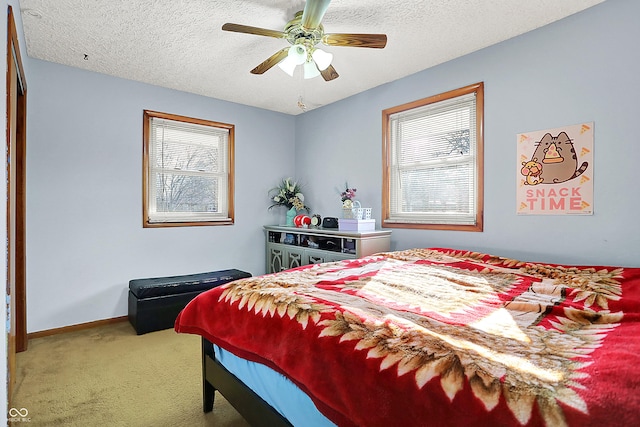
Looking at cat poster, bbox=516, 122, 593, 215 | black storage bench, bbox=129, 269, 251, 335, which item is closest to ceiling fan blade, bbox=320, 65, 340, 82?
cat poster, bbox=516, 122, 593, 215

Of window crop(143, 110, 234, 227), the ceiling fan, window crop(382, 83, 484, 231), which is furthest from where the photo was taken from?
window crop(143, 110, 234, 227)

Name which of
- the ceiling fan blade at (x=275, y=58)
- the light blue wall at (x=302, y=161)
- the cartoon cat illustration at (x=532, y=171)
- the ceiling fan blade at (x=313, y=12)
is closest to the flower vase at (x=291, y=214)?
the light blue wall at (x=302, y=161)

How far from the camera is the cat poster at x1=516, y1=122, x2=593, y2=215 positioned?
2.22 metres

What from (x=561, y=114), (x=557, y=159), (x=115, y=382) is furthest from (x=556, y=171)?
(x=115, y=382)

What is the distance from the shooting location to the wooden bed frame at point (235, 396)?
133 centimetres

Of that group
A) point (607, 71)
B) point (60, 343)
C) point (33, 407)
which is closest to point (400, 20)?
point (607, 71)

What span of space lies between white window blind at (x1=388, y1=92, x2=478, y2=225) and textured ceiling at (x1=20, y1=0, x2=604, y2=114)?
0.46m

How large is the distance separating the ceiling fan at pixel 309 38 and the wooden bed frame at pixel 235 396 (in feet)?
6.32

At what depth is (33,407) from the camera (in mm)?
1887

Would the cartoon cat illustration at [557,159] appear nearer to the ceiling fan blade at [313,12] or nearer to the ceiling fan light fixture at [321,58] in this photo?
the ceiling fan light fixture at [321,58]

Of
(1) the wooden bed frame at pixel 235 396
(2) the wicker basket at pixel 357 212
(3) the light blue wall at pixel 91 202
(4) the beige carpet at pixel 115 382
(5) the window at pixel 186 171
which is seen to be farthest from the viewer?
(5) the window at pixel 186 171

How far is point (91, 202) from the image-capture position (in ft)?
10.6

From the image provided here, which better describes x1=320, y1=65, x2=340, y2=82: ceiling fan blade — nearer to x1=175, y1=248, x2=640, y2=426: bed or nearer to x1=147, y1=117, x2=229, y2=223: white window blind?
x1=175, y1=248, x2=640, y2=426: bed

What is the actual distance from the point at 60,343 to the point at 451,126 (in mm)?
3914
